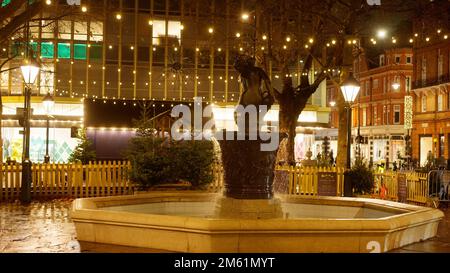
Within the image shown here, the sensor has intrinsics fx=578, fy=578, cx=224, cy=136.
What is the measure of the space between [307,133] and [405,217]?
3394 cm

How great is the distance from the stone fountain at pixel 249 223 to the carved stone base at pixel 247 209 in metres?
0.02

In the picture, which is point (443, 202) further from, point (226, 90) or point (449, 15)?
point (226, 90)

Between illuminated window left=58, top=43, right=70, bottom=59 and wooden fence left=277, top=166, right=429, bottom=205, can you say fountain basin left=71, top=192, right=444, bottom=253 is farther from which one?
illuminated window left=58, top=43, right=70, bottom=59

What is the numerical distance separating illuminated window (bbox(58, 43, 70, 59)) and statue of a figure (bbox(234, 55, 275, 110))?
30675 mm

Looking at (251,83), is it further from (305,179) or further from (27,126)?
(305,179)

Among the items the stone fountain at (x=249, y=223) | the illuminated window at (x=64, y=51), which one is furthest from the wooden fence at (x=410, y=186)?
the illuminated window at (x=64, y=51)

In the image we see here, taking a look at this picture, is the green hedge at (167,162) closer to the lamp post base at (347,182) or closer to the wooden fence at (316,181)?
the wooden fence at (316,181)

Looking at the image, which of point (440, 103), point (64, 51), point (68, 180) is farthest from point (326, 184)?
point (440, 103)

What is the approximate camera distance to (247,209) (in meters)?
11.2

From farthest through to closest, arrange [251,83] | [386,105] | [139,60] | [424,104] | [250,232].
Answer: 1. [386,105]
2. [424,104]
3. [139,60]
4. [251,83]
5. [250,232]

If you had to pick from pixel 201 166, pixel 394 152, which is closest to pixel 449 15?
pixel 201 166

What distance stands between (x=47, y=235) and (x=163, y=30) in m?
31.7

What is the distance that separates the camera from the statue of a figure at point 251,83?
11.2 m

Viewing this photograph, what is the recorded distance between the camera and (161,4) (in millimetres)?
41594
